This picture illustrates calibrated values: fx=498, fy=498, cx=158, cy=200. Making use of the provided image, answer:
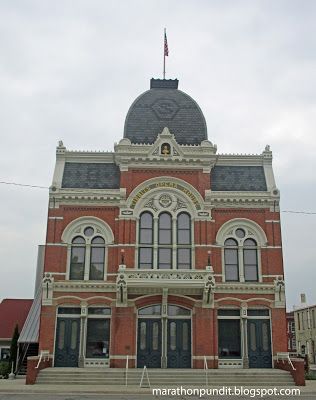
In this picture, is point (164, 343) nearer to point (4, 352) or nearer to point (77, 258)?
point (77, 258)

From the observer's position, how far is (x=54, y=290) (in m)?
27.5

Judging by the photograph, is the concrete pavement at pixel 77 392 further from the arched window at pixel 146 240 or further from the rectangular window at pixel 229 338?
the arched window at pixel 146 240

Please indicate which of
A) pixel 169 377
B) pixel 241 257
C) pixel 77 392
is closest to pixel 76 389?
pixel 77 392

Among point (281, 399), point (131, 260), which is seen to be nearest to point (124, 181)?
point (131, 260)

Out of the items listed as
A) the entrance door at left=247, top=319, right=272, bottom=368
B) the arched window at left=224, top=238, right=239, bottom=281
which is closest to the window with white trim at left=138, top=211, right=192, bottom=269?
the arched window at left=224, top=238, right=239, bottom=281

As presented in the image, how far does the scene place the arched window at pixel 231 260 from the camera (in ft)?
93.6

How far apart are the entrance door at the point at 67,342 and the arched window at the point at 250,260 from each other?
9958 mm

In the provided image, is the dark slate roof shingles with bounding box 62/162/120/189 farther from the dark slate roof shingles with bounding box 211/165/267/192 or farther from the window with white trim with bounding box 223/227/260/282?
the window with white trim with bounding box 223/227/260/282

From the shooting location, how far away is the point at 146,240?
94.3ft

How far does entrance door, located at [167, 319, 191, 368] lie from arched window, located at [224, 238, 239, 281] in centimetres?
361

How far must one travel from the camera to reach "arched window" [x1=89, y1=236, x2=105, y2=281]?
28.2 metres

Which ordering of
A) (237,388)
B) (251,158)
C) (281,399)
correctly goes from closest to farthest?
1. (281,399)
2. (237,388)
3. (251,158)

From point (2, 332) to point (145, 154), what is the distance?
15959mm

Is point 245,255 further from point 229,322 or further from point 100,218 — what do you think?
point 100,218
